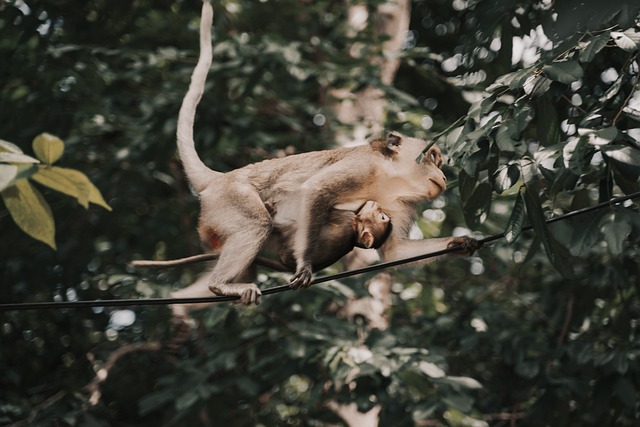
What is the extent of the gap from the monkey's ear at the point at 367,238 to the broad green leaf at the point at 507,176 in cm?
81

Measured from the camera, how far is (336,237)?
167 inches

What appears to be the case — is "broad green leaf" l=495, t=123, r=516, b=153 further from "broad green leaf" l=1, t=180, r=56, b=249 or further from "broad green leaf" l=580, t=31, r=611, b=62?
"broad green leaf" l=1, t=180, r=56, b=249

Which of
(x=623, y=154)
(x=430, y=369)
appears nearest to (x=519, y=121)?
(x=623, y=154)

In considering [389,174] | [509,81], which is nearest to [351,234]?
[389,174]

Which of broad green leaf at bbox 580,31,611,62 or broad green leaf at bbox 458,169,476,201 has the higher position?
broad green leaf at bbox 580,31,611,62

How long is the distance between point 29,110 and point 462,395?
171 inches

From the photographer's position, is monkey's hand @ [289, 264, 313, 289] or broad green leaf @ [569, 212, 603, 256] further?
monkey's hand @ [289, 264, 313, 289]

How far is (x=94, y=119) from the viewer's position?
767 centimetres

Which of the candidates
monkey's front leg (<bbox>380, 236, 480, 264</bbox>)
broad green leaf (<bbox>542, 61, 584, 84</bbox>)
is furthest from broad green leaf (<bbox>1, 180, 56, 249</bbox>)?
monkey's front leg (<bbox>380, 236, 480, 264</bbox>)

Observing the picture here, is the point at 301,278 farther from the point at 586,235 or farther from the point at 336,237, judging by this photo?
the point at 586,235

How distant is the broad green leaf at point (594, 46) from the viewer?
322 cm

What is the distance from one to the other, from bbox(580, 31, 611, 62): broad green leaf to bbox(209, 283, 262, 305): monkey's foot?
1725mm

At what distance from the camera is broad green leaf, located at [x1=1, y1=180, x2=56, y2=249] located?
209cm

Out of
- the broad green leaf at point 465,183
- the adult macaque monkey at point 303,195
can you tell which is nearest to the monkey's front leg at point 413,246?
the adult macaque monkey at point 303,195
